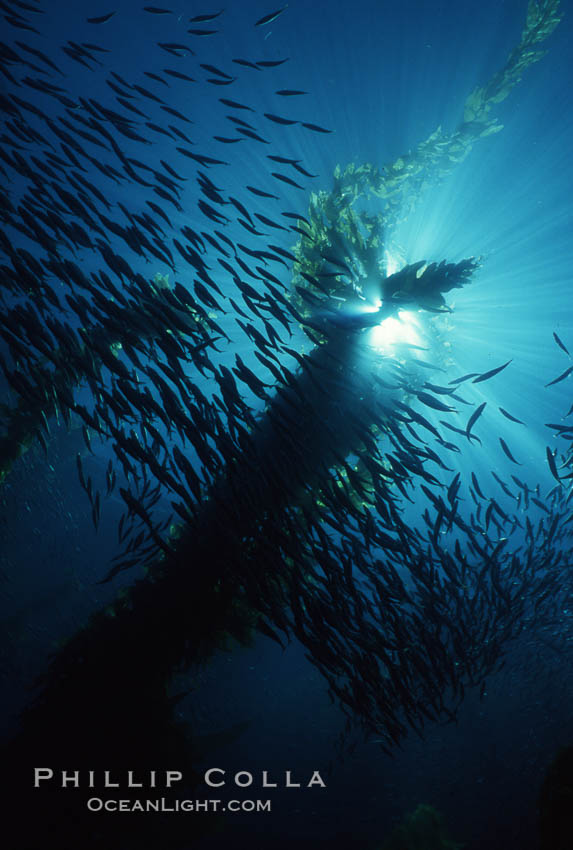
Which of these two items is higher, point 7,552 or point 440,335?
point 7,552

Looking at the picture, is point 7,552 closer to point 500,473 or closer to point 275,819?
point 275,819

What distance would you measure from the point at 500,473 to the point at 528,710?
11.3 metres

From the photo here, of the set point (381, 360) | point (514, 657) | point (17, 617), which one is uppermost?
point (17, 617)

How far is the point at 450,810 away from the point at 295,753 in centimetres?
875

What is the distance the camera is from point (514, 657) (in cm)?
1370

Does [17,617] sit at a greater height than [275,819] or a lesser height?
greater

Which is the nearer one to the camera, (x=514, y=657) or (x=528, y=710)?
(x=514, y=657)

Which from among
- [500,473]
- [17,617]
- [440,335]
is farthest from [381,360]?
[17,617]

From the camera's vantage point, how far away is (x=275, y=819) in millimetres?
17438

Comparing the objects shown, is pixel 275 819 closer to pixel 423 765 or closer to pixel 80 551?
pixel 423 765

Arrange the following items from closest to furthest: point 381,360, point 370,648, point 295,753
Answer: point 370,648 < point 381,360 < point 295,753

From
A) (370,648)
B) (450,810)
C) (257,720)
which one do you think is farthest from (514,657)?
(257,720)

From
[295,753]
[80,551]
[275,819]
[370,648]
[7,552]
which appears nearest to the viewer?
[370,648]

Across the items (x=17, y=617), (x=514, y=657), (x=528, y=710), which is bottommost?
(x=528, y=710)
